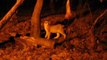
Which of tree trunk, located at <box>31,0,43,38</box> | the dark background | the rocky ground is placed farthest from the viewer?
the dark background

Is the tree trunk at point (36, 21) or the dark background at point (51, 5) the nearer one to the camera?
the tree trunk at point (36, 21)

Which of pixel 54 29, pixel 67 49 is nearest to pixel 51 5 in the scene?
pixel 54 29

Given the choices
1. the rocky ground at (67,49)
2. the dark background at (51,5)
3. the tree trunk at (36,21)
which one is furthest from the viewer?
the dark background at (51,5)

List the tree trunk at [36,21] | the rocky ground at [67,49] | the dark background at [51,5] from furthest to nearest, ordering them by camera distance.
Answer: the dark background at [51,5]
the tree trunk at [36,21]
the rocky ground at [67,49]

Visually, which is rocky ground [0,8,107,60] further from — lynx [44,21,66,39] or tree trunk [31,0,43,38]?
tree trunk [31,0,43,38]

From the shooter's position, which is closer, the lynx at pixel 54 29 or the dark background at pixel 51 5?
the lynx at pixel 54 29

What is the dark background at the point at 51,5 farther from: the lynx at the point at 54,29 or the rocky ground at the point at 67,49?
the lynx at the point at 54,29

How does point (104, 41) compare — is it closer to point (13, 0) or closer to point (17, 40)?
point (17, 40)

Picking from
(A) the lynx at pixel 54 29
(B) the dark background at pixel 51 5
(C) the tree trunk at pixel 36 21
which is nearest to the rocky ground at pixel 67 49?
Result: (A) the lynx at pixel 54 29

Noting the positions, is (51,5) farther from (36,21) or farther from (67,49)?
(67,49)

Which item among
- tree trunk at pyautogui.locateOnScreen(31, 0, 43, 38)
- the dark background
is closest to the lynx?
tree trunk at pyautogui.locateOnScreen(31, 0, 43, 38)

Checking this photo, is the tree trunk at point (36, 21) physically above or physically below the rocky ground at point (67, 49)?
above

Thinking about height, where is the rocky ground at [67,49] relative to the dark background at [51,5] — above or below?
below

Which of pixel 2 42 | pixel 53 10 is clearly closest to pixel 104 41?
pixel 2 42
